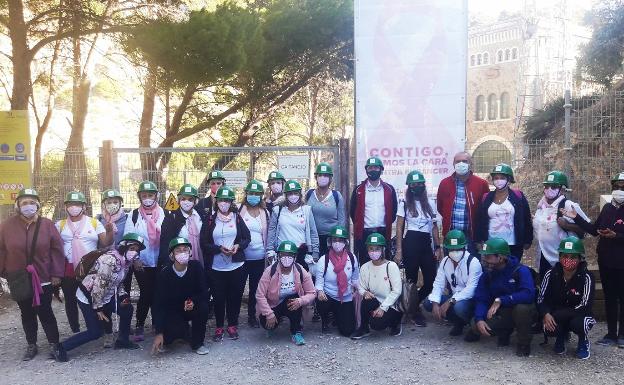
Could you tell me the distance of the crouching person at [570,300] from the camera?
210 inches

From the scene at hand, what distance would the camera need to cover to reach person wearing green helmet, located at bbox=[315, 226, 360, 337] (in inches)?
242

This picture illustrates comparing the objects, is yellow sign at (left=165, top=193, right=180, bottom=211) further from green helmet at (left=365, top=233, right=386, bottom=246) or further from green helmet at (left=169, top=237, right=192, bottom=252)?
green helmet at (left=365, top=233, right=386, bottom=246)

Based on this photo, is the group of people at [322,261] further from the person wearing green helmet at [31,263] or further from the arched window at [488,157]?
the arched window at [488,157]

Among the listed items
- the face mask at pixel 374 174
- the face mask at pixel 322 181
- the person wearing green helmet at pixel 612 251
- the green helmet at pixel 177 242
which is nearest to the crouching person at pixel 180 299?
the green helmet at pixel 177 242

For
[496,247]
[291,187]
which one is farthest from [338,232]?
[496,247]

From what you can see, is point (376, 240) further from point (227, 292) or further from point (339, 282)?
point (227, 292)

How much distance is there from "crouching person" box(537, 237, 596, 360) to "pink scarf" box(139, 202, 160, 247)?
4236 millimetres

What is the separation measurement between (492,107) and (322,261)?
32.7 meters

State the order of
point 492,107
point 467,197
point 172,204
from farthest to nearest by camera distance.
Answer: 1. point 492,107
2. point 172,204
3. point 467,197

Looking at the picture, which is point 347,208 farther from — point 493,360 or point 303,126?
point 303,126

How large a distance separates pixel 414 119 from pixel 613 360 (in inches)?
140

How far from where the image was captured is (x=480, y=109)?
120 ft

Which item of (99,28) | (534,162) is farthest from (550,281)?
(99,28)

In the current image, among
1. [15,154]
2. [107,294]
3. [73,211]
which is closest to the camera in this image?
[107,294]
